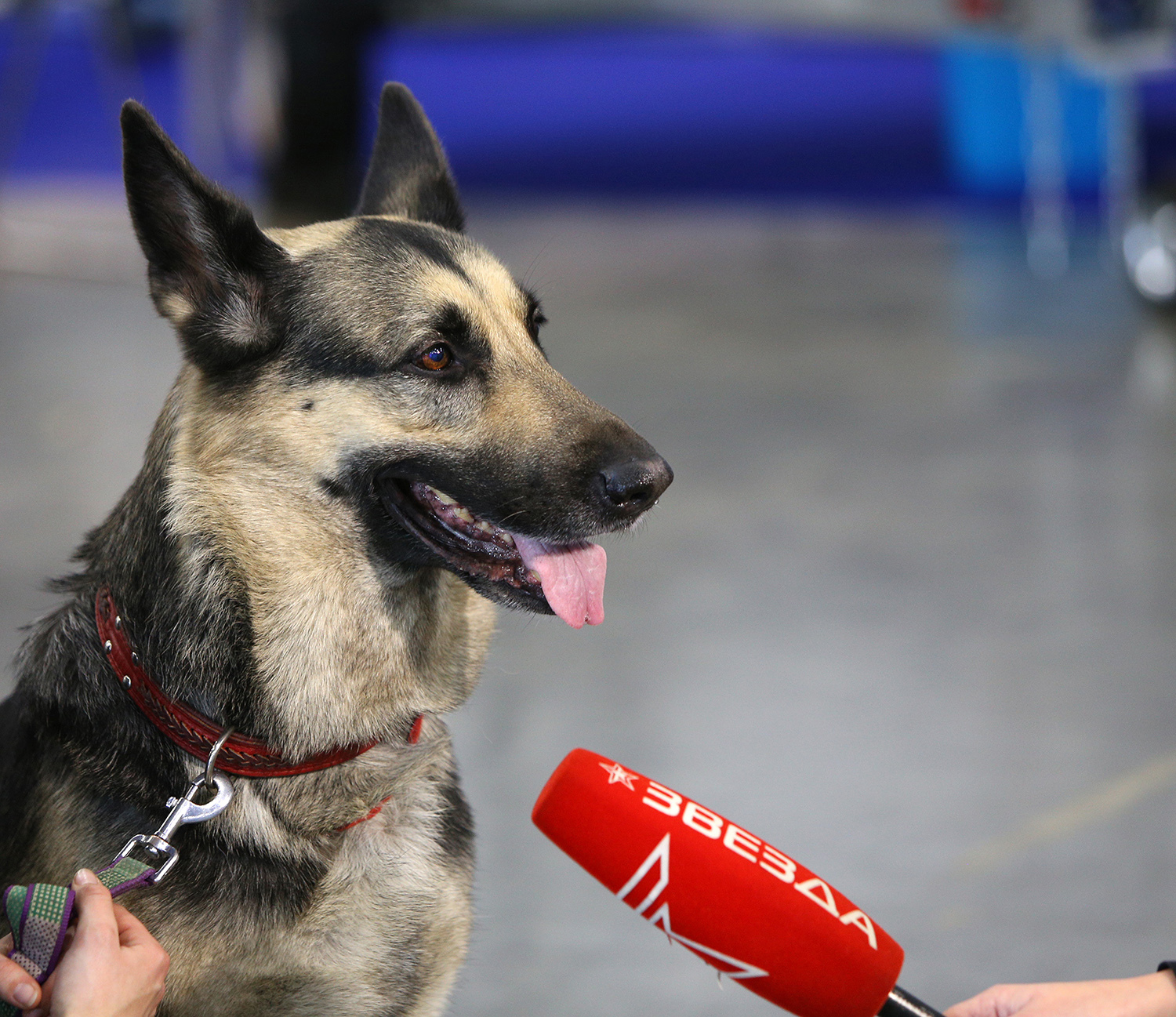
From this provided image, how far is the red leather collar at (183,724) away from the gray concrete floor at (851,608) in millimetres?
915

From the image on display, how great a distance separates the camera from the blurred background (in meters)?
2.72

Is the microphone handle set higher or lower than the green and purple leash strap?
lower

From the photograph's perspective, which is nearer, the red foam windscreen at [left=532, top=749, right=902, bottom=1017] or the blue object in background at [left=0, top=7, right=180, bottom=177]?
the red foam windscreen at [left=532, top=749, right=902, bottom=1017]

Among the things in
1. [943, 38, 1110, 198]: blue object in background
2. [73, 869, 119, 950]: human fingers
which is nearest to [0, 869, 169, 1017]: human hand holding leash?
[73, 869, 119, 950]: human fingers

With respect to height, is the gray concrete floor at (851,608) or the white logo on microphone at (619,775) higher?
the white logo on microphone at (619,775)

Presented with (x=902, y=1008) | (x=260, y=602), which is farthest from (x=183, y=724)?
(x=902, y=1008)

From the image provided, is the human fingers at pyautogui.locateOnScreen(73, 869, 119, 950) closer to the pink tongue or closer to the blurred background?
the pink tongue

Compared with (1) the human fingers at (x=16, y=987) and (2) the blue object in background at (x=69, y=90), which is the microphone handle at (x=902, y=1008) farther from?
(2) the blue object in background at (x=69, y=90)

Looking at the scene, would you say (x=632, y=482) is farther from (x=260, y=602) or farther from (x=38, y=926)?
(x=38, y=926)

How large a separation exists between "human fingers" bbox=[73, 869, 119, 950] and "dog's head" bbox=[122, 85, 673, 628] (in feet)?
1.66

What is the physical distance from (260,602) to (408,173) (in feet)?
2.57

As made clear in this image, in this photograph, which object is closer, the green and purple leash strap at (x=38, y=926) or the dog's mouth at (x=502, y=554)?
the green and purple leash strap at (x=38, y=926)

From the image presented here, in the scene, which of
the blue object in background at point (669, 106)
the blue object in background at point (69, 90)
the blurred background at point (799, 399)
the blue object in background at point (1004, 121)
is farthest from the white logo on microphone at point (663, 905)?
the blue object in background at point (69, 90)

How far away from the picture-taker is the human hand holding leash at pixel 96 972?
1.16 m
